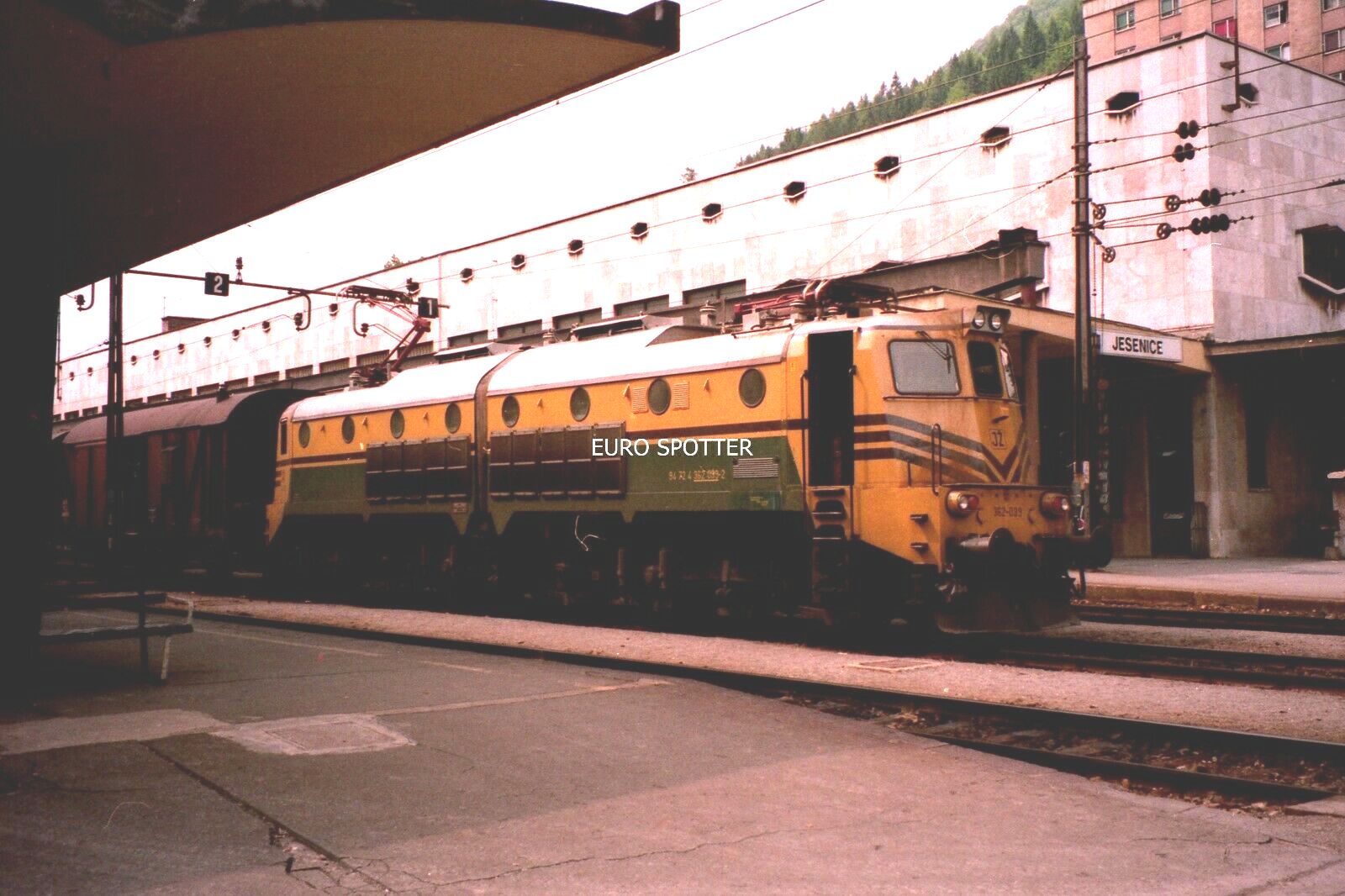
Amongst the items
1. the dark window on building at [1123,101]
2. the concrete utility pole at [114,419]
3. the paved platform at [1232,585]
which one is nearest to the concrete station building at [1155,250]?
the dark window on building at [1123,101]

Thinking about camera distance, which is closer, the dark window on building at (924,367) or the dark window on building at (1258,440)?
the dark window on building at (924,367)

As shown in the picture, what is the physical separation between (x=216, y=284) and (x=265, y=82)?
19.1 m

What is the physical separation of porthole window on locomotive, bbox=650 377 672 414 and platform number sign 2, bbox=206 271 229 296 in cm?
1444

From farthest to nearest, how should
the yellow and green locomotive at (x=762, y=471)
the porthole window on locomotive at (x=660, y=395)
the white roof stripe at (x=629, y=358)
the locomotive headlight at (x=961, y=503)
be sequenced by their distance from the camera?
1. the porthole window on locomotive at (x=660, y=395)
2. the white roof stripe at (x=629, y=358)
3. the yellow and green locomotive at (x=762, y=471)
4. the locomotive headlight at (x=961, y=503)

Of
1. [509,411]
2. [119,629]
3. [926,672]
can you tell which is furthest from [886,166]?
[119,629]

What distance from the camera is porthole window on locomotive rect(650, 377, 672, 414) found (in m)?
13.7

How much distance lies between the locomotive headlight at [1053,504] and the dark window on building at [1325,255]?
2006 cm

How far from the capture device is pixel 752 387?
1286 centimetres

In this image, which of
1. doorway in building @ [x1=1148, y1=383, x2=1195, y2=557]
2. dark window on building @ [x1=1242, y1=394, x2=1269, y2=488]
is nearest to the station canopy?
doorway in building @ [x1=1148, y1=383, x2=1195, y2=557]

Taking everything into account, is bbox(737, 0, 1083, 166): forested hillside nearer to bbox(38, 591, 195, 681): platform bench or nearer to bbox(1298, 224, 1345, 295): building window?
bbox(1298, 224, 1345, 295): building window

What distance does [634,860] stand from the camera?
508 cm

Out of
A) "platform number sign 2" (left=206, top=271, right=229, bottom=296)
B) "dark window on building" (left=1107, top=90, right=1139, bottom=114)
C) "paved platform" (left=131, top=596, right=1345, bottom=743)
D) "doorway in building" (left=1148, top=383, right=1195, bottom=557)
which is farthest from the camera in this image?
"doorway in building" (left=1148, top=383, right=1195, bottom=557)

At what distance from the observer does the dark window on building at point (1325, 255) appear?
92.8 feet

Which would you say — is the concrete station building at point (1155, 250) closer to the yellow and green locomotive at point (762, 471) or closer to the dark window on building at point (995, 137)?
the dark window on building at point (995, 137)
